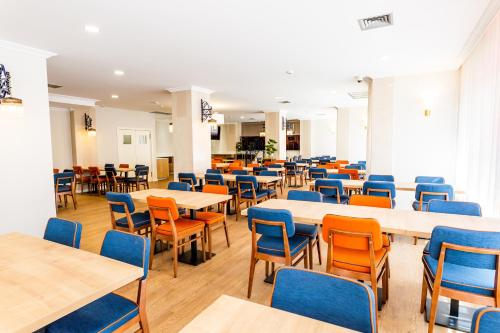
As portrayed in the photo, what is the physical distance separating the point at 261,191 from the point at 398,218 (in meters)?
3.41

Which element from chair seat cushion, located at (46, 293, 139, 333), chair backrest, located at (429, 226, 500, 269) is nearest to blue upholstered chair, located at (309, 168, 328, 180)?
chair backrest, located at (429, 226, 500, 269)

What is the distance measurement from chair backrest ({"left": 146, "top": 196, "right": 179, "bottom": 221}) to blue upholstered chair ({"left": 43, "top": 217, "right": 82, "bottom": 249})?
98 centimetres

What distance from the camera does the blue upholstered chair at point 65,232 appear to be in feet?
7.33

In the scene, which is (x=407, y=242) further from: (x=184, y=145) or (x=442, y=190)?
(x=184, y=145)

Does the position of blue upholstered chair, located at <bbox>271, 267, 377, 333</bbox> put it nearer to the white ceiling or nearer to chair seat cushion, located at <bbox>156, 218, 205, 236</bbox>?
chair seat cushion, located at <bbox>156, 218, 205, 236</bbox>

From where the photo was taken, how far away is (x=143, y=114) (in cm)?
1154

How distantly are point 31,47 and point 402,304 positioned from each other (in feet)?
18.5

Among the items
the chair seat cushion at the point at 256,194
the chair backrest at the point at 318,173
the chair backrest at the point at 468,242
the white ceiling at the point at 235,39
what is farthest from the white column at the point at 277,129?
the chair backrest at the point at 468,242

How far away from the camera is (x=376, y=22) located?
3.37m

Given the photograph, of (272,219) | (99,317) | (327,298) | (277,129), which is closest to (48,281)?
(99,317)

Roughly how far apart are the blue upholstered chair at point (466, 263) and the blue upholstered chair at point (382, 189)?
2188mm

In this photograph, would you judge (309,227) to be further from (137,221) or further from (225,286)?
(137,221)

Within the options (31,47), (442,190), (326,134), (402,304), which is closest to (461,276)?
(402,304)

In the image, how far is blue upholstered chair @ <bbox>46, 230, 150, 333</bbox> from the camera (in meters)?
1.62
